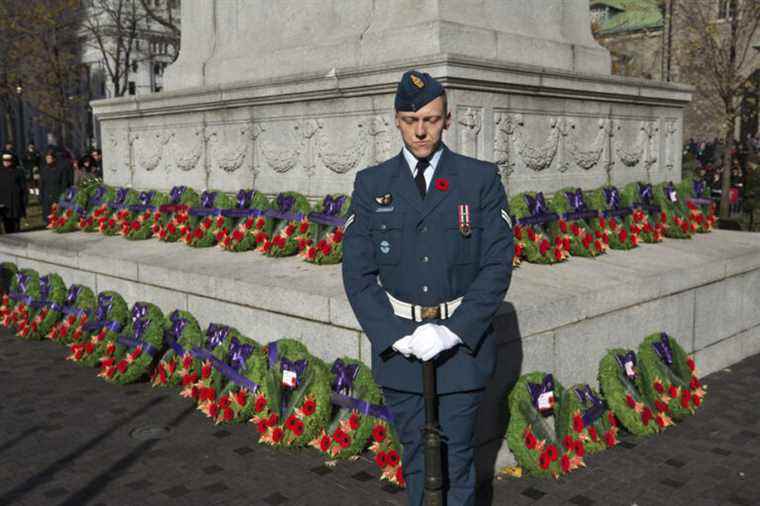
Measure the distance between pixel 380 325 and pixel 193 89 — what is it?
6589 mm

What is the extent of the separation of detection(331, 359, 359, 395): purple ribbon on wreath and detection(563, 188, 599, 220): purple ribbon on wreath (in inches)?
119

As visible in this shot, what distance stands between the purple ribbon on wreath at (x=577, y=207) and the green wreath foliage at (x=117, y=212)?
18.0ft

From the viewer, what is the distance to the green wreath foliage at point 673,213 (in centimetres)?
829

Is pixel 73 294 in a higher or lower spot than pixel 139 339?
higher

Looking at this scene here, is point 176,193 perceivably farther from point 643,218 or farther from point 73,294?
point 643,218

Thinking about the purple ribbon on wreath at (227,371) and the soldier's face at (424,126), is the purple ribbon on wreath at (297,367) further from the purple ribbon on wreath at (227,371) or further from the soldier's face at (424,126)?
the soldier's face at (424,126)

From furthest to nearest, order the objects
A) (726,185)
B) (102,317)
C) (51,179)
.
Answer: (726,185), (51,179), (102,317)

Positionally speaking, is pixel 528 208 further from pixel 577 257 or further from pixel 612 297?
pixel 612 297

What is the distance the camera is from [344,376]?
16.6 ft

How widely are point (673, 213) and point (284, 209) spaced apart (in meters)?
4.39

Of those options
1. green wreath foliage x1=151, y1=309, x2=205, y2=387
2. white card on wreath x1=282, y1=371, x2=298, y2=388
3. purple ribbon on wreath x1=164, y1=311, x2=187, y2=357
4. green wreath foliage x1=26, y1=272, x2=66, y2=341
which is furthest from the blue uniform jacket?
green wreath foliage x1=26, y1=272, x2=66, y2=341

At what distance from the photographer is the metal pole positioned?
315cm

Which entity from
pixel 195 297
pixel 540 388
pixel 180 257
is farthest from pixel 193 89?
pixel 540 388

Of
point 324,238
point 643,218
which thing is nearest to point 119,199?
point 324,238
